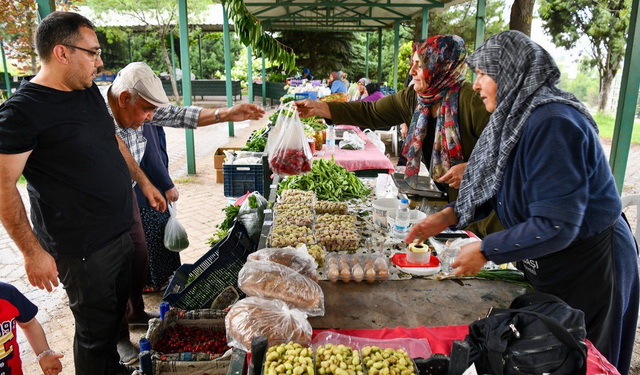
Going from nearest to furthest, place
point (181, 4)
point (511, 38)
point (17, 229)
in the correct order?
point (511, 38)
point (17, 229)
point (181, 4)

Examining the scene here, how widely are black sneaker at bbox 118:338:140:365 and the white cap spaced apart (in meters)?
1.71

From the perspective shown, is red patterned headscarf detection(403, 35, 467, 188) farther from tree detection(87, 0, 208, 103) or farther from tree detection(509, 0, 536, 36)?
tree detection(87, 0, 208, 103)

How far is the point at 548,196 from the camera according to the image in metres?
1.53

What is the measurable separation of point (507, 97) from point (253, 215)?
208cm

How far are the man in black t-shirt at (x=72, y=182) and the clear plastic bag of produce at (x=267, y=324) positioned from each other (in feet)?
3.25

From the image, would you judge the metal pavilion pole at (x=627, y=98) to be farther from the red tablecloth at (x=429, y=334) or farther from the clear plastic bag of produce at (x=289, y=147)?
the red tablecloth at (x=429, y=334)

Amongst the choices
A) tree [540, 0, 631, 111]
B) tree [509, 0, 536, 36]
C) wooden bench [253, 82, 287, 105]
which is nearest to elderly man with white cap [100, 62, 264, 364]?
tree [509, 0, 536, 36]

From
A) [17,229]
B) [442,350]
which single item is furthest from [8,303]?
[442,350]

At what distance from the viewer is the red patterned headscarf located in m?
2.63

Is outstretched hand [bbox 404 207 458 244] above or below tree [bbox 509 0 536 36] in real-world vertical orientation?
below

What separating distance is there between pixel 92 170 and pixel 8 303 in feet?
2.42

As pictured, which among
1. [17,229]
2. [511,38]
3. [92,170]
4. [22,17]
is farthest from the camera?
[22,17]

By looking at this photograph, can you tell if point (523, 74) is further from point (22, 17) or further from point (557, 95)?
point (22, 17)

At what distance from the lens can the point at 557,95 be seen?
1654 millimetres
